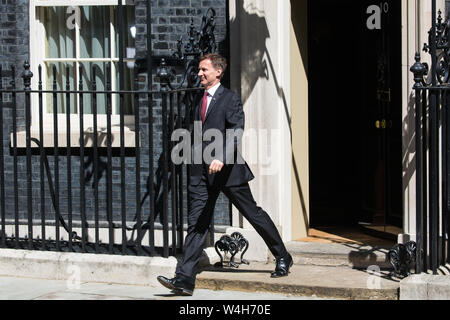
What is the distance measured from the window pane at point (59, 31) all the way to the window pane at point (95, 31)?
119 millimetres

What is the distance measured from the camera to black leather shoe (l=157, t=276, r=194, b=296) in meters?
7.41

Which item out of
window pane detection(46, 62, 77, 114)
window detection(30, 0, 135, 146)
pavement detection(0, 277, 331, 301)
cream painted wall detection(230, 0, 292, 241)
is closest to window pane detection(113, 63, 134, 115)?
window detection(30, 0, 135, 146)

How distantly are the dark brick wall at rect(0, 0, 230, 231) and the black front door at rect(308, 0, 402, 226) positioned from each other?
164cm

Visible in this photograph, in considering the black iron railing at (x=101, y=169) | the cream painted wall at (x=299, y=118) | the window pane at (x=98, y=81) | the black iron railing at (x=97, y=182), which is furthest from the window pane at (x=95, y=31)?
the cream painted wall at (x=299, y=118)

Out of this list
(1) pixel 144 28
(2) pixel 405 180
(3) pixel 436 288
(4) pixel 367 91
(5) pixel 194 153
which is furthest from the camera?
(4) pixel 367 91

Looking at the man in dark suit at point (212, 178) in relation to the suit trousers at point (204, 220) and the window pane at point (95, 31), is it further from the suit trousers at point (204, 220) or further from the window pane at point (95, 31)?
the window pane at point (95, 31)

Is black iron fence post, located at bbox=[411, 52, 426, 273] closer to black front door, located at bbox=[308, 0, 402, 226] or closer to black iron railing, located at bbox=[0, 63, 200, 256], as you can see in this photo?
black front door, located at bbox=[308, 0, 402, 226]

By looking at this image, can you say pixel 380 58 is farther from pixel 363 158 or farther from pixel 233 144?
pixel 233 144

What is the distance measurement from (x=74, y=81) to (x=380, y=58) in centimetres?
314

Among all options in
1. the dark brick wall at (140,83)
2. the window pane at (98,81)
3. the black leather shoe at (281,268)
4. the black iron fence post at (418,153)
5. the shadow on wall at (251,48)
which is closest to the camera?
the black iron fence post at (418,153)

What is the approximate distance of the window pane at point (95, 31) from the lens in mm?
9508

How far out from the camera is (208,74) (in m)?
7.60

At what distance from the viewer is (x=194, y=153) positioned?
7.64 meters
